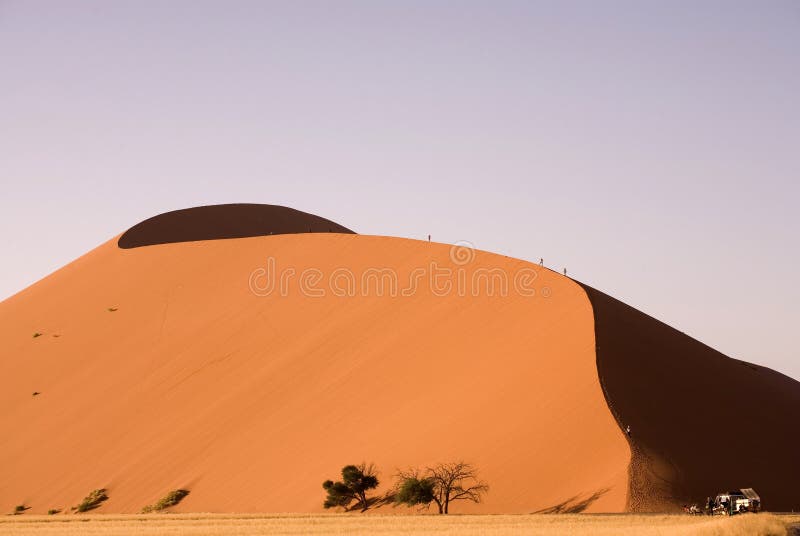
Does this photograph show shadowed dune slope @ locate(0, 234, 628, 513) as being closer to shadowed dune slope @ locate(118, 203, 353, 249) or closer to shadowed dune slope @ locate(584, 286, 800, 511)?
shadowed dune slope @ locate(584, 286, 800, 511)

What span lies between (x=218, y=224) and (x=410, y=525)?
44331 millimetres

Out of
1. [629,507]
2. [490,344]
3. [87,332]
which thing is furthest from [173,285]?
[629,507]

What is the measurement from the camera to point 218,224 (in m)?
69.4

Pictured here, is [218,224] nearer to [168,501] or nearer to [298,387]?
[298,387]

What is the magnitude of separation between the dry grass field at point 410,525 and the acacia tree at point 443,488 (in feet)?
4.06

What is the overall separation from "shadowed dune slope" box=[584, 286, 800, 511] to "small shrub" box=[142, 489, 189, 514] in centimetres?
1393

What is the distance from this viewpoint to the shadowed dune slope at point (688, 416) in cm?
3111

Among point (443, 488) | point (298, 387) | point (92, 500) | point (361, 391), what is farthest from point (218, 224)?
point (443, 488)

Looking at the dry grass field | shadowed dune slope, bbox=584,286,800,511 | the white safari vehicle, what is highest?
shadowed dune slope, bbox=584,286,800,511

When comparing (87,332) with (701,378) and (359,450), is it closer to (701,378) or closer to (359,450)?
(359,450)

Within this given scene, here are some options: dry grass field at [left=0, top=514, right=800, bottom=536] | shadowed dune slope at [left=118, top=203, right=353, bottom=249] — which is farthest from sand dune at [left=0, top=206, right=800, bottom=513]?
shadowed dune slope at [left=118, top=203, right=353, bottom=249]

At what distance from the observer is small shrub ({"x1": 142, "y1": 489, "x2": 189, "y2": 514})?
35.8 m

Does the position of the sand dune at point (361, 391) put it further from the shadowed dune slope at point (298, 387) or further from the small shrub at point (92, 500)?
the small shrub at point (92, 500)

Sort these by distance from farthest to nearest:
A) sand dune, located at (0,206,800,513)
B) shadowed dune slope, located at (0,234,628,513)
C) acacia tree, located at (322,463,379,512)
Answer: shadowed dune slope, located at (0,234,628,513), sand dune, located at (0,206,800,513), acacia tree, located at (322,463,379,512)
